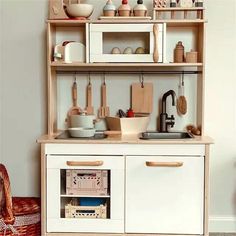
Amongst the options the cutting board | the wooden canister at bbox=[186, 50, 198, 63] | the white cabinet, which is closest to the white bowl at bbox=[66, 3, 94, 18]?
the white cabinet

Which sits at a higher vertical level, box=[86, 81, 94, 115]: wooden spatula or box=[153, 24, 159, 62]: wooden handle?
box=[153, 24, 159, 62]: wooden handle

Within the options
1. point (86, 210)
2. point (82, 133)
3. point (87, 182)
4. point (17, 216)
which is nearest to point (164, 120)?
point (82, 133)

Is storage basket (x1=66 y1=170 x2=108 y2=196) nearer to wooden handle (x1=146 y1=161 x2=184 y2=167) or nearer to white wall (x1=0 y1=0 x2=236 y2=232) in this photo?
wooden handle (x1=146 y1=161 x2=184 y2=167)

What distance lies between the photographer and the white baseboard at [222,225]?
3.29 m

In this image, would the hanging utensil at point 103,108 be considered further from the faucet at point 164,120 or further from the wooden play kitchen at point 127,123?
the faucet at point 164,120

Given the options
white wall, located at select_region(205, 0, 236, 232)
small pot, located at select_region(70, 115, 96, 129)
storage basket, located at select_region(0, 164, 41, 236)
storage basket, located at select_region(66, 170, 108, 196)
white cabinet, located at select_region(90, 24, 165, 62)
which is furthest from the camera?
white wall, located at select_region(205, 0, 236, 232)

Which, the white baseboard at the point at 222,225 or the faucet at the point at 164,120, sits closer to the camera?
the faucet at the point at 164,120

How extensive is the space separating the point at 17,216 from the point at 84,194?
0.44m

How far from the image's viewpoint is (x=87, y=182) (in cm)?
287

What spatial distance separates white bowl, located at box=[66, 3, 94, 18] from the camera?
2.99m

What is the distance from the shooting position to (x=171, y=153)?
9.25 feet

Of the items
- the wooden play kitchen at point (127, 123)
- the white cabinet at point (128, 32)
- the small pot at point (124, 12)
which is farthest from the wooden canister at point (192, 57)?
the small pot at point (124, 12)

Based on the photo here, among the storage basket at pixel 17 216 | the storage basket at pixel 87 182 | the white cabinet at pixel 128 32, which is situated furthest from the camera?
the white cabinet at pixel 128 32

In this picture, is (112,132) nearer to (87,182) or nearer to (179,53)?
(87,182)
